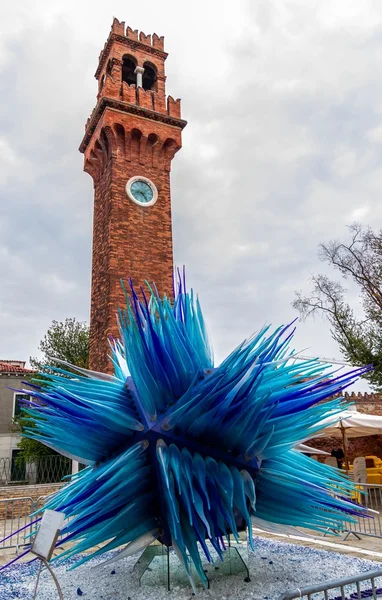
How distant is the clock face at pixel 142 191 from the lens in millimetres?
16234

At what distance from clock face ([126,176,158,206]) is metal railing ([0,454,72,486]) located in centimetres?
965

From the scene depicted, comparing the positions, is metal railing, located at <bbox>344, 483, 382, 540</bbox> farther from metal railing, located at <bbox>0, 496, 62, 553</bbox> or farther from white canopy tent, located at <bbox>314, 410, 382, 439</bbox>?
metal railing, located at <bbox>0, 496, 62, 553</bbox>

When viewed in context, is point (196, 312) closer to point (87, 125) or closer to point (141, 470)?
point (141, 470)

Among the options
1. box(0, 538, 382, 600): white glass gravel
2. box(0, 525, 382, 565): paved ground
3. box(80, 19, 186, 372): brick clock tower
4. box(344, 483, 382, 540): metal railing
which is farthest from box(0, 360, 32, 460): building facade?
box(0, 538, 382, 600): white glass gravel

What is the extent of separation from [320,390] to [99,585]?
10.1 ft

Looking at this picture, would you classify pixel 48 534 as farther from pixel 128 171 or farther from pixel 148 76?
pixel 148 76

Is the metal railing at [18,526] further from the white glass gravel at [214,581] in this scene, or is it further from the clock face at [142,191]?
the clock face at [142,191]

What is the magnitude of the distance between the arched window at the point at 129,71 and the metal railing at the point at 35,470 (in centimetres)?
1513

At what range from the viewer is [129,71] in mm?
19016

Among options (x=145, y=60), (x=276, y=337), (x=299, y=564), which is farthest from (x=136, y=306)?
(x=145, y=60)

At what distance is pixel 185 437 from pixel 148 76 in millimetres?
18683

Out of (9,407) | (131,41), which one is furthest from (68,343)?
(131,41)

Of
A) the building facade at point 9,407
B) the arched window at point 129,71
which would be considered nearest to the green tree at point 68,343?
the building facade at point 9,407

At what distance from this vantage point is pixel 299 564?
5277 millimetres
